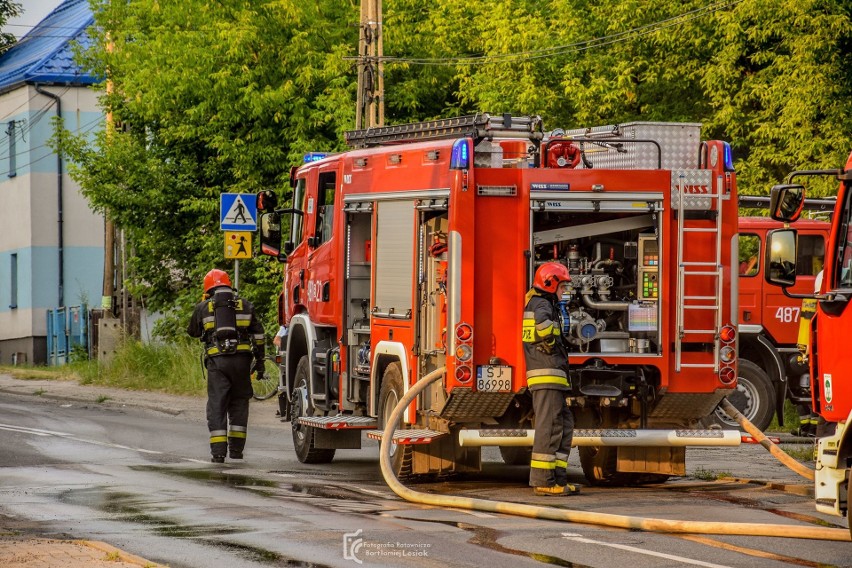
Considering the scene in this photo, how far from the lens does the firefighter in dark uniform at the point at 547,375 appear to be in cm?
1158

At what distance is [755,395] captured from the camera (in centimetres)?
1764

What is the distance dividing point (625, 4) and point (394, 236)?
10323 mm

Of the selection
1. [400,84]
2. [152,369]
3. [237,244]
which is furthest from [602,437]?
[400,84]

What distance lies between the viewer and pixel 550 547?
9.10 metres

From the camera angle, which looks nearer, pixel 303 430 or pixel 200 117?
pixel 303 430

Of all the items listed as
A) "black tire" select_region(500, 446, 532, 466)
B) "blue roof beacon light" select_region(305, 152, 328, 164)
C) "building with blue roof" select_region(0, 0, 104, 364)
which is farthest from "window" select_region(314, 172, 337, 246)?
"building with blue roof" select_region(0, 0, 104, 364)

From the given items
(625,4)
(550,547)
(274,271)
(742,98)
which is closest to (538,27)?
(625,4)

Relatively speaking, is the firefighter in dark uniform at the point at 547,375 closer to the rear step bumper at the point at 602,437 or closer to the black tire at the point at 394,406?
the rear step bumper at the point at 602,437

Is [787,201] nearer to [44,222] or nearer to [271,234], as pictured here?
[271,234]

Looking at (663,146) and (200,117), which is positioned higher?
(200,117)

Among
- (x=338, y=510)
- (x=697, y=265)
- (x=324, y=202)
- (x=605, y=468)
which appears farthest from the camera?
(x=324, y=202)

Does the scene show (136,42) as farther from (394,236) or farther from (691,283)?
(691,283)

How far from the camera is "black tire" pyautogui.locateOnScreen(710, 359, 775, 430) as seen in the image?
17516 mm

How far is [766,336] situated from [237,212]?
7.35 meters
